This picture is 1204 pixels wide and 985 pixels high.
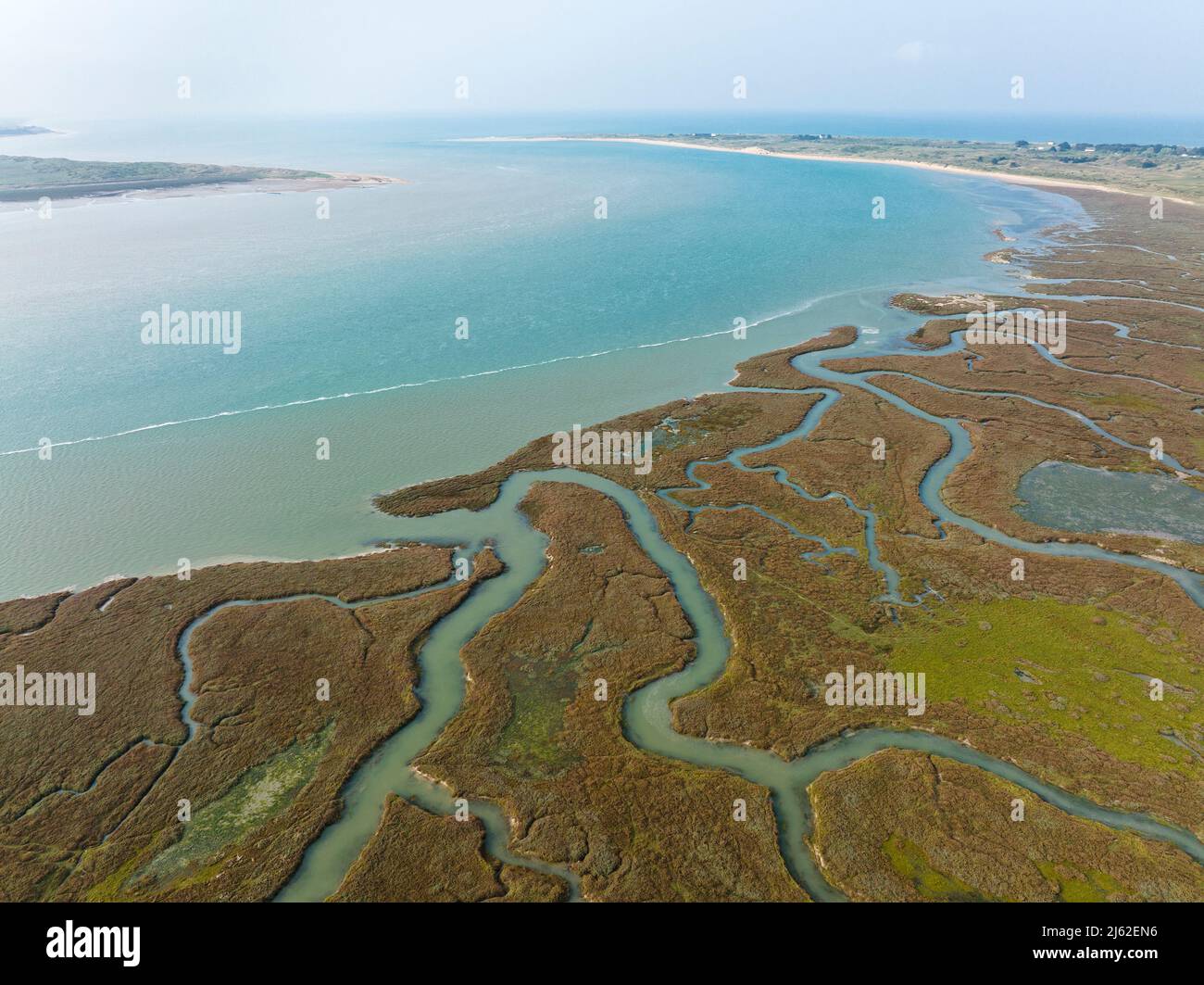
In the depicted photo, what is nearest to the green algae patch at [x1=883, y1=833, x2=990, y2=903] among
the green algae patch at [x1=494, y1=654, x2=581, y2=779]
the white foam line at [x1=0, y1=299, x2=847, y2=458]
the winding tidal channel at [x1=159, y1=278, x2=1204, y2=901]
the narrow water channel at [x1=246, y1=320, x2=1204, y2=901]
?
the narrow water channel at [x1=246, y1=320, x2=1204, y2=901]

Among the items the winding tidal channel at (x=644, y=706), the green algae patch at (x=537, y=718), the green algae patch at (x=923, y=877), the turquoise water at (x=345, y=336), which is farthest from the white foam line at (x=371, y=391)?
the green algae patch at (x=923, y=877)

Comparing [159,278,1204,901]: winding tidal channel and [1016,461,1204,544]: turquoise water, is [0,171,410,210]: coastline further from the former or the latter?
[1016,461,1204,544]: turquoise water

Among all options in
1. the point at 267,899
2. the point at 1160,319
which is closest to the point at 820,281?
the point at 1160,319

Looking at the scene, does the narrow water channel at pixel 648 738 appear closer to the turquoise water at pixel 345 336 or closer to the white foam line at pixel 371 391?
the turquoise water at pixel 345 336

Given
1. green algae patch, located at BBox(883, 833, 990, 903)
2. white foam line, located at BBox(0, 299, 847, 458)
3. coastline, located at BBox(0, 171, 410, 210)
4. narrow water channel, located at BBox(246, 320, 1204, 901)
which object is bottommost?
green algae patch, located at BBox(883, 833, 990, 903)

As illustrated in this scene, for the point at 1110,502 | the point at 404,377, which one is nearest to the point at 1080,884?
the point at 1110,502

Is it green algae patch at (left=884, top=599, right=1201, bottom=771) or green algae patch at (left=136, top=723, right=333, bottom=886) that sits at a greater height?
green algae patch at (left=884, top=599, right=1201, bottom=771)

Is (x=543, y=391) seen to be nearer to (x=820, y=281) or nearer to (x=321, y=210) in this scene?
(x=820, y=281)

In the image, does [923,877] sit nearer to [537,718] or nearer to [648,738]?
[648,738]
